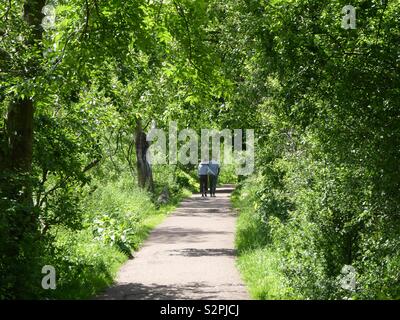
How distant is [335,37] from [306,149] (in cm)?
461

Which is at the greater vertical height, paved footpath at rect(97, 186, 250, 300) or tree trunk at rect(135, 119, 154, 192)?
tree trunk at rect(135, 119, 154, 192)

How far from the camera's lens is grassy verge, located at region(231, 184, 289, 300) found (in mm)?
10656

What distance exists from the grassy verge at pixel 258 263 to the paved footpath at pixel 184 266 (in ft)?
0.64

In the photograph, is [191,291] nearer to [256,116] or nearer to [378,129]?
[378,129]

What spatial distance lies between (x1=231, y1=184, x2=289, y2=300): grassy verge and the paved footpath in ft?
0.64

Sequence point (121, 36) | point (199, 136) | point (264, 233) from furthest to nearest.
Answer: point (199, 136) → point (264, 233) → point (121, 36)

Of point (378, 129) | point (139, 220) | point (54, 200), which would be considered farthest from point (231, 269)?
point (139, 220)

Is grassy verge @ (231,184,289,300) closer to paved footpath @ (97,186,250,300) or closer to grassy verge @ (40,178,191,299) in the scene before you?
paved footpath @ (97,186,250,300)

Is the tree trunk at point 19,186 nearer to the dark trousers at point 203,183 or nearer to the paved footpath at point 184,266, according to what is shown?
the paved footpath at point 184,266

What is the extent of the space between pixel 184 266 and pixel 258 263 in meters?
1.55

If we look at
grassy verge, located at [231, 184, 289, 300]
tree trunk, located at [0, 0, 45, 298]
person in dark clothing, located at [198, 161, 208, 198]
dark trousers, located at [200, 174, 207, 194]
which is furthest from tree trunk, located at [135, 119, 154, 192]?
tree trunk, located at [0, 0, 45, 298]

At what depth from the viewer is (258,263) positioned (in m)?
13.1

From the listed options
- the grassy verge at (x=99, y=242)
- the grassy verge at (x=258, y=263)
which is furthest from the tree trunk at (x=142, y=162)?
the grassy verge at (x=258, y=263)
